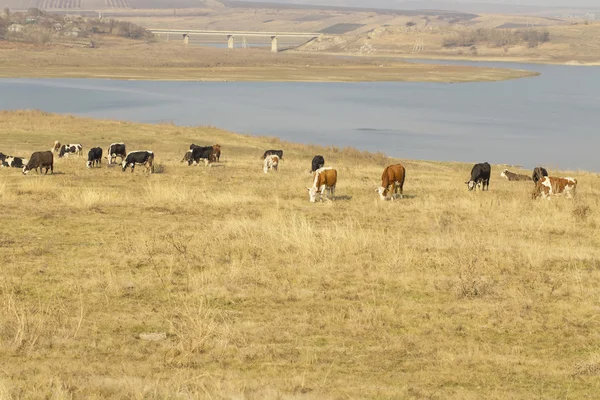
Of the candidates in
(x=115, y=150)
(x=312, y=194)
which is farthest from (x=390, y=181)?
(x=115, y=150)

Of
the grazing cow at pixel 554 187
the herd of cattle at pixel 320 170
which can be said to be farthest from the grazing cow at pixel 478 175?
the grazing cow at pixel 554 187

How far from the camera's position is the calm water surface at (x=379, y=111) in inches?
2333

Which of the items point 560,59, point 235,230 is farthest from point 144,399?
point 560,59

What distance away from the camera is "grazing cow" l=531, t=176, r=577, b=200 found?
926 inches

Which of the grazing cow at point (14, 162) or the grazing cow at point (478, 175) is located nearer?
the grazing cow at point (478, 175)

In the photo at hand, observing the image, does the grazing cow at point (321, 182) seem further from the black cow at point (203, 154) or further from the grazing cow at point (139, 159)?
the black cow at point (203, 154)

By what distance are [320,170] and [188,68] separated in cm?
11823

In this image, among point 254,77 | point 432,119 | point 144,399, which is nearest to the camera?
Result: point 144,399

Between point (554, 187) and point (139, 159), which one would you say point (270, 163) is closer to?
point (139, 159)

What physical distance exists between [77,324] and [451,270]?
595 cm

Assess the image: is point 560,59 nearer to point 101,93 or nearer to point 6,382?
point 101,93

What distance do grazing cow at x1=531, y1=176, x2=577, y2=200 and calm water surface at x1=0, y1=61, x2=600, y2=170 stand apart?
25364 mm

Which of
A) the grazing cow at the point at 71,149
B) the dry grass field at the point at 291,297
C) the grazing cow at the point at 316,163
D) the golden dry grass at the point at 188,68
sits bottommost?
the dry grass field at the point at 291,297

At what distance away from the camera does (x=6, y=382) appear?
800 cm
